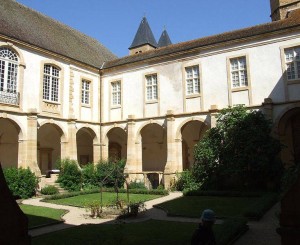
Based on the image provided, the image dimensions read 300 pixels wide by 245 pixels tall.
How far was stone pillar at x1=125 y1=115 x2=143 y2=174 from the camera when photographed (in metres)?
19.8

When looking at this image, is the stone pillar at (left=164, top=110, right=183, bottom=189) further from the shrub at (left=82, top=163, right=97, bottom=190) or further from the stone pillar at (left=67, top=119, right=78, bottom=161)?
the stone pillar at (left=67, top=119, right=78, bottom=161)

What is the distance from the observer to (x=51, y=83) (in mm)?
18688

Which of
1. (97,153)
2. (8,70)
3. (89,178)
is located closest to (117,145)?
(97,153)

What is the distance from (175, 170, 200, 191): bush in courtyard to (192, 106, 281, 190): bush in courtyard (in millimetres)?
401

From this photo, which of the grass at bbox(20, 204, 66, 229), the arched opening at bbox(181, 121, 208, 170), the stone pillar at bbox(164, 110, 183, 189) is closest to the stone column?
the stone pillar at bbox(164, 110, 183, 189)

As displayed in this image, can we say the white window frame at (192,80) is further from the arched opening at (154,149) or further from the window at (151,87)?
the arched opening at (154,149)

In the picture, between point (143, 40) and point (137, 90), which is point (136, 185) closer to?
point (137, 90)

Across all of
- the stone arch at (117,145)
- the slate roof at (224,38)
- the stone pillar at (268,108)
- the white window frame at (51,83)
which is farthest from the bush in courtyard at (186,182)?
the white window frame at (51,83)

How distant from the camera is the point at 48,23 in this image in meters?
22.0

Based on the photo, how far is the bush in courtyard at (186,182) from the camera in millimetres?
16359

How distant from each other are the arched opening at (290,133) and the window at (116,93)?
10416 millimetres

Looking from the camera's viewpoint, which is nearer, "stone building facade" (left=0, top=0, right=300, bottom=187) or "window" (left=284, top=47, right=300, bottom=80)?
"window" (left=284, top=47, right=300, bottom=80)

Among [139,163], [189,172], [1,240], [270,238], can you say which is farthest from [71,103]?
[1,240]

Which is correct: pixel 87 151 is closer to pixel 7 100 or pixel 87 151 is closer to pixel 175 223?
pixel 7 100
